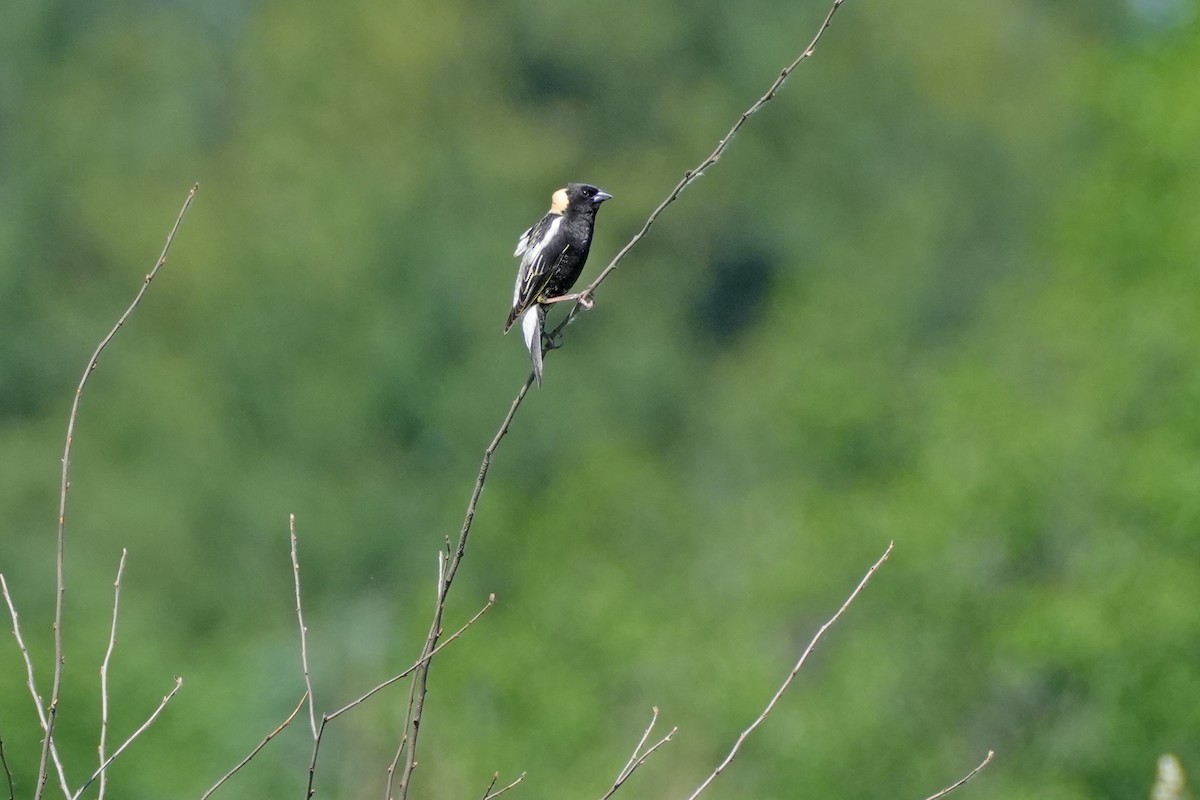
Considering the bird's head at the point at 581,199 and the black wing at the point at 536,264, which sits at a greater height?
the bird's head at the point at 581,199

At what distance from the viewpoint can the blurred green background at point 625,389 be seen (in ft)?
57.0

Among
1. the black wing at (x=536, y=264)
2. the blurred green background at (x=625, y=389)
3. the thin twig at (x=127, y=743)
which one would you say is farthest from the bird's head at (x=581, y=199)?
the blurred green background at (x=625, y=389)

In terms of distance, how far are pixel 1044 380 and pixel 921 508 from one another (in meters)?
8.88

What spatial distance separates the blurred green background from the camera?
57.0ft

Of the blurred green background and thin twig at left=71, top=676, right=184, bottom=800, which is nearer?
thin twig at left=71, top=676, right=184, bottom=800

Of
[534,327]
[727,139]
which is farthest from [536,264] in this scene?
[727,139]

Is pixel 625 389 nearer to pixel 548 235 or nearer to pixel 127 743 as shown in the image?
pixel 548 235

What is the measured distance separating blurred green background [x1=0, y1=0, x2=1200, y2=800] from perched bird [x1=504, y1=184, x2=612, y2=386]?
28.8ft

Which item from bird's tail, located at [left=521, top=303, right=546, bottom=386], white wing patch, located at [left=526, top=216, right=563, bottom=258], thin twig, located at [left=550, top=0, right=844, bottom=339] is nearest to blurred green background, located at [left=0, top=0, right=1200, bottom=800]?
white wing patch, located at [left=526, top=216, right=563, bottom=258]

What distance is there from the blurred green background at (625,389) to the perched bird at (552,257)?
879 centimetres

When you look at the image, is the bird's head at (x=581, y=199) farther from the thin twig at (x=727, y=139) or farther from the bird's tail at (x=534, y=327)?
the thin twig at (x=727, y=139)

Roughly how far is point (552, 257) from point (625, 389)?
31965 millimetres

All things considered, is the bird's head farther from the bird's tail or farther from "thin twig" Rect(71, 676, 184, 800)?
"thin twig" Rect(71, 676, 184, 800)

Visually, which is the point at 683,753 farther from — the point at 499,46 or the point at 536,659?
the point at 499,46
